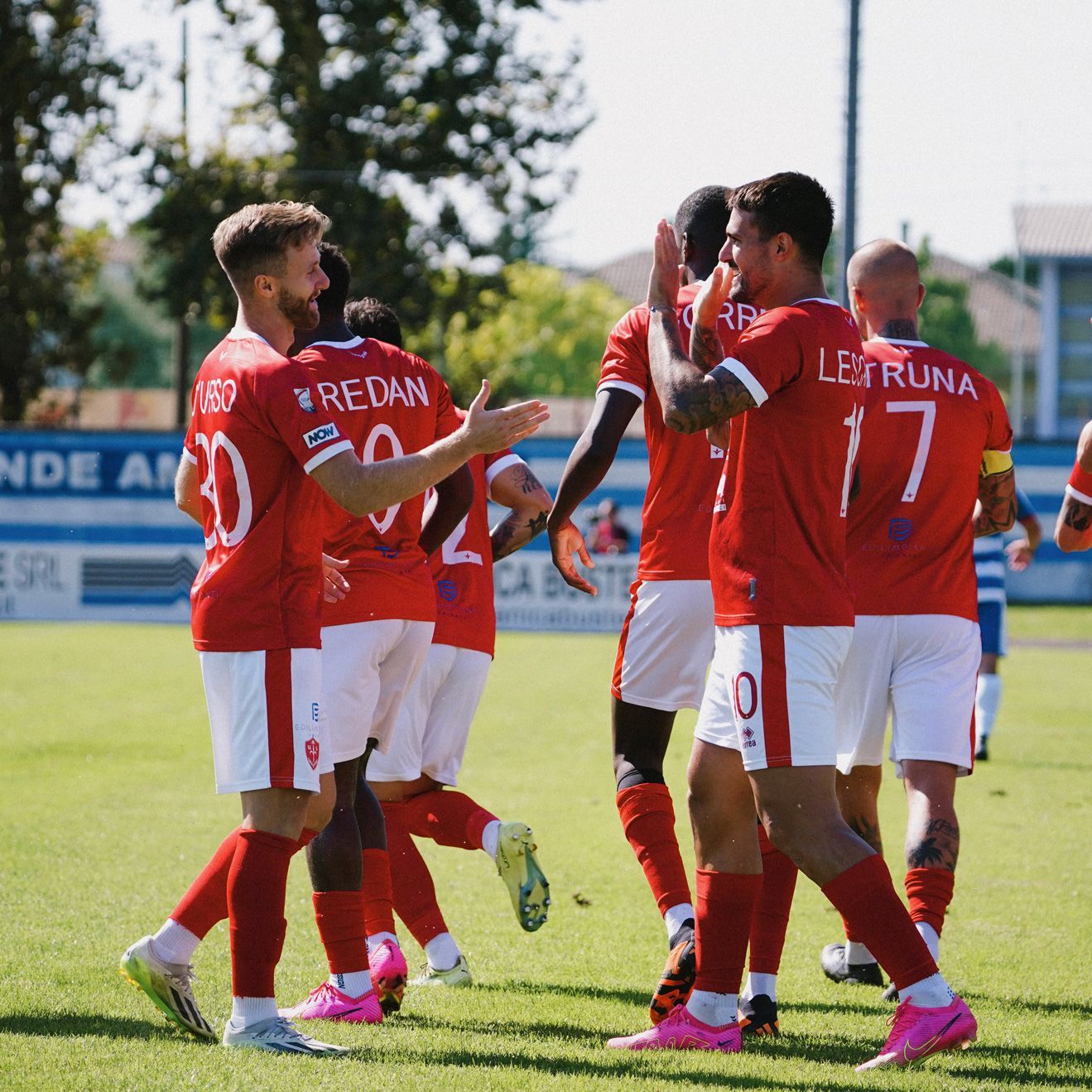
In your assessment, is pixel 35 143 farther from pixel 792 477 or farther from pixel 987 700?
pixel 792 477

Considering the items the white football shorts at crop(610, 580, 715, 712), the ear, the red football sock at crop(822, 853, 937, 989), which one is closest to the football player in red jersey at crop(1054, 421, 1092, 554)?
the white football shorts at crop(610, 580, 715, 712)

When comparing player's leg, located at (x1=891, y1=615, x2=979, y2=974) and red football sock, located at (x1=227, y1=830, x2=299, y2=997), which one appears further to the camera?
player's leg, located at (x1=891, y1=615, x2=979, y2=974)

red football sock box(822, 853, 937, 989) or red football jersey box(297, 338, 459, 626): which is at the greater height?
red football jersey box(297, 338, 459, 626)

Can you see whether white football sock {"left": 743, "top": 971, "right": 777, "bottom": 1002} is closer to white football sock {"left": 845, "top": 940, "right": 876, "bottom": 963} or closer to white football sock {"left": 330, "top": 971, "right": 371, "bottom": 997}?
white football sock {"left": 845, "top": 940, "right": 876, "bottom": 963}

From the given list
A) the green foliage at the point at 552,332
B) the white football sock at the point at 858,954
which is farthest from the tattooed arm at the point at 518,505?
the green foliage at the point at 552,332

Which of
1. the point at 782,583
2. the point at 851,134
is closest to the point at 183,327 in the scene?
the point at 851,134

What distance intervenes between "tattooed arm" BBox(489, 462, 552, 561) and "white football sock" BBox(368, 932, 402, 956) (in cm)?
150

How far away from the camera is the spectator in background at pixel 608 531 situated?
18.6 meters

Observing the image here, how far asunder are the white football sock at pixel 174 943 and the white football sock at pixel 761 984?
170cm

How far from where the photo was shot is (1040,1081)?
167 inches

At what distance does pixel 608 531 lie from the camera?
19.0 metres

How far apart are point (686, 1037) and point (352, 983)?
108 cm

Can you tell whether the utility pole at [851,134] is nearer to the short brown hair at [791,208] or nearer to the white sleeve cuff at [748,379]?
the short brown hair at [791,208]

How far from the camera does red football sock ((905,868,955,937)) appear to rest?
17.3 ft
